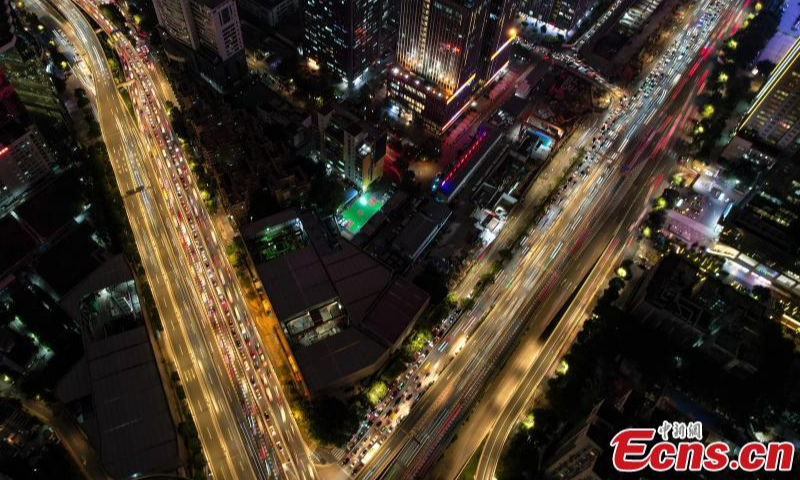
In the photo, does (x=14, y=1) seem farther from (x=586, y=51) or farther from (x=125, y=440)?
(x=586, y=51)

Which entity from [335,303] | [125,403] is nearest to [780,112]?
[335,303]

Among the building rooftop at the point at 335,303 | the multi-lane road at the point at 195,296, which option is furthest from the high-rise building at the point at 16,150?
the building rooftop at the point at 335,303

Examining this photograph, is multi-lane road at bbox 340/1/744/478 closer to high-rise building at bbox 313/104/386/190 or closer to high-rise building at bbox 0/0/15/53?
high-rise building at bbox 313/104/386/190

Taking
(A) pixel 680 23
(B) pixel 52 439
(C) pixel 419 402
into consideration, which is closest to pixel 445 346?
(C) pixel 419 402

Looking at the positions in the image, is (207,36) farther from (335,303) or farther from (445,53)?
(335,303)

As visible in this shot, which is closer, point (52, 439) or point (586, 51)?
point (52, 439)

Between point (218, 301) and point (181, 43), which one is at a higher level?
point (181, 43)

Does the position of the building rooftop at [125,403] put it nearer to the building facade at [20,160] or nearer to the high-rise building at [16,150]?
the building facade at [20,160]

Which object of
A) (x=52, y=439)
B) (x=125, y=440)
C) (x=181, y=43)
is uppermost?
(x=181, y=43)
